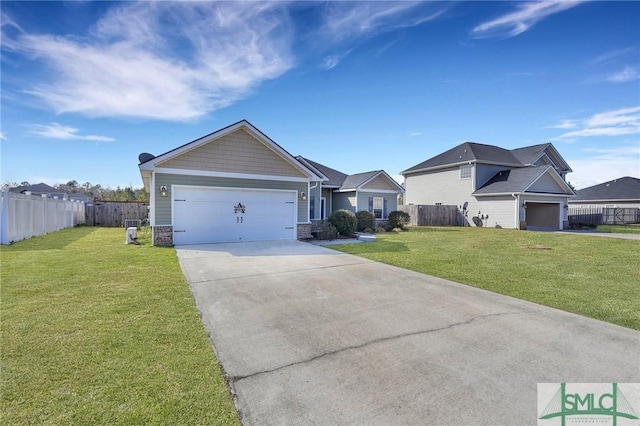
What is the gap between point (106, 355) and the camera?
3193mm

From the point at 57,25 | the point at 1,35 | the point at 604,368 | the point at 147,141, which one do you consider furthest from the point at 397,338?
the point at 147,141

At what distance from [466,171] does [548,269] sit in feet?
61.0

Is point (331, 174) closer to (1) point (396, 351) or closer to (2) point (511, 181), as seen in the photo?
(2) point (511, 181)

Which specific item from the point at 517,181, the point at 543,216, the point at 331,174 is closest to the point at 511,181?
the point at 517,181

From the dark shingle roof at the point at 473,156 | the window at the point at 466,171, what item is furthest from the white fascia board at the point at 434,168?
the window at the point at 466,171

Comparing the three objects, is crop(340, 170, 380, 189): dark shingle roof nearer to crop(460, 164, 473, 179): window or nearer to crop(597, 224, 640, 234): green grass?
crop(460, 164, 473, 179): window

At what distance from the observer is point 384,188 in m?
22.3

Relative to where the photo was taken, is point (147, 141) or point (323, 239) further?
point (147, 141)

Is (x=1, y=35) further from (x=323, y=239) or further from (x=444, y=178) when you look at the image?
(x=444, y=178)

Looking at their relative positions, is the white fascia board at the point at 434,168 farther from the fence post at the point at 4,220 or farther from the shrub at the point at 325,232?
the fence post at the point at 4,220

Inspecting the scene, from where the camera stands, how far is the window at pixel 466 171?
969 inches

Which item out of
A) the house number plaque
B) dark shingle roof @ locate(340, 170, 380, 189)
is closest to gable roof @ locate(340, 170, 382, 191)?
dark shingle roof @ locate(340, 170, 380, 189)

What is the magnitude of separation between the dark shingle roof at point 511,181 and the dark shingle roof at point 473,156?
1.56 meters

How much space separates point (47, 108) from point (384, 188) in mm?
19703
